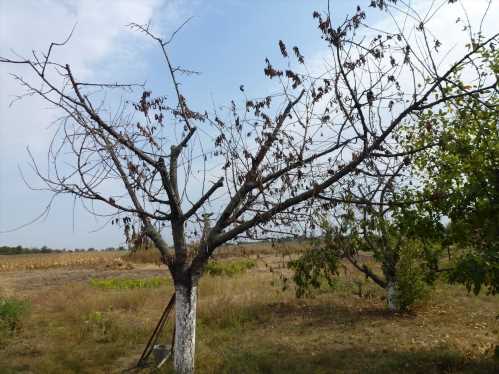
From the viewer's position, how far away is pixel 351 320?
998cm

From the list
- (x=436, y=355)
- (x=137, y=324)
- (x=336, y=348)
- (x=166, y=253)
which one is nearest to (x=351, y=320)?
(x=336, y=348)

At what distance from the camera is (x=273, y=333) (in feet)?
30.4

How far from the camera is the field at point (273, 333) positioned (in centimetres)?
729

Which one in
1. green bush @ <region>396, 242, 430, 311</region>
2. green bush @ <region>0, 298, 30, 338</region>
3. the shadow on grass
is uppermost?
green bush @ <region>396, 242, 430, 311</region>

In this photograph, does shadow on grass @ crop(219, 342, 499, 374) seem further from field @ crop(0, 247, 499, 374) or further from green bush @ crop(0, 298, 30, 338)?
green bush @ crop(0, 298, 30, 338)

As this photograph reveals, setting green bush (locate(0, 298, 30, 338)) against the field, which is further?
green bush (locate(0, 298, 30, 338))

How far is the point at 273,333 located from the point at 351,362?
86.9 inches

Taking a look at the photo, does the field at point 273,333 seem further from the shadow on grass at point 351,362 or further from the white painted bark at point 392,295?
the white painted bark at point 392,295

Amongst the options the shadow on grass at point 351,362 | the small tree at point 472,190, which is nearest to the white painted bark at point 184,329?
the shadow on grass at point 351,362

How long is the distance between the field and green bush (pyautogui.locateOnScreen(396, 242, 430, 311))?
0.40 meters

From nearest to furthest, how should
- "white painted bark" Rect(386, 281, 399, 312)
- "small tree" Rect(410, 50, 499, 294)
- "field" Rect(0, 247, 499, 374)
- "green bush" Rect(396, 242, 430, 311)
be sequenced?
"small tree" Rect(410, 50, 499, 294)
"field" Rect(0, 247, 499, 374)
"green bush" Rect(396, 242, 430, 311)
"white painted bark" Rect(386, 281, 399, 312)

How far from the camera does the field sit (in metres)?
7.29

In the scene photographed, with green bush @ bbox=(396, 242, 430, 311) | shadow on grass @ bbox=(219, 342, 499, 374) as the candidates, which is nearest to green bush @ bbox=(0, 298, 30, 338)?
shadow on grass @ bbox=(219, 342, 499, 374)

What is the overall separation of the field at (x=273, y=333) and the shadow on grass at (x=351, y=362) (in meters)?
0.02
